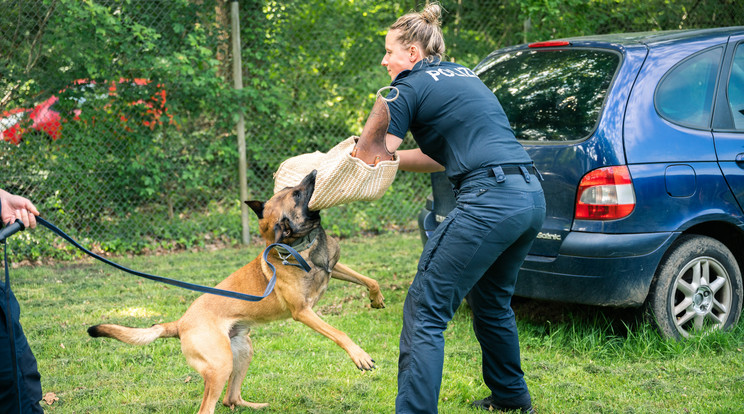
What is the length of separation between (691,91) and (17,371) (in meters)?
4.07

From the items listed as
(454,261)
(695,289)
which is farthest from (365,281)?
(695,289)

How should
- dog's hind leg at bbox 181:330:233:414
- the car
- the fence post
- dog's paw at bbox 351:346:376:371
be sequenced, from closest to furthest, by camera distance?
1. dog's paw at bbox 351:346:376:371
2. dog's hind leg at bbox 181:330:233:414
3. the car
4. the fence post

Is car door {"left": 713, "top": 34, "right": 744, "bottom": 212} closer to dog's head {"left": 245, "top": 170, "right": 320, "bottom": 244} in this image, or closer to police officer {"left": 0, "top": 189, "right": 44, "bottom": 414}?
dog's head {"left": 245, "top": 170, "right": 320, "bottom": 244}

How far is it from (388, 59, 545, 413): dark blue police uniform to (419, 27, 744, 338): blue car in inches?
38.4

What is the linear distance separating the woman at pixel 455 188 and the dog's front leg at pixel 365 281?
883 mm

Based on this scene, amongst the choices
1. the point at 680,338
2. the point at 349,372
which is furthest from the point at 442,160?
the point at 680,338

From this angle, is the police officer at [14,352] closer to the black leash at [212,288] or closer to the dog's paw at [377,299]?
the black leash at [212,288]

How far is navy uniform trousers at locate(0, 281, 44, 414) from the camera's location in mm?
2525

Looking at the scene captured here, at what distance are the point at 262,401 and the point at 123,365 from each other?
1.12 metres

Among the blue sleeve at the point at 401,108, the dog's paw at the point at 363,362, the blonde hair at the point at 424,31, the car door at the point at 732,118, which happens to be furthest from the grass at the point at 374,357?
the blonde hair at the point at 424,31

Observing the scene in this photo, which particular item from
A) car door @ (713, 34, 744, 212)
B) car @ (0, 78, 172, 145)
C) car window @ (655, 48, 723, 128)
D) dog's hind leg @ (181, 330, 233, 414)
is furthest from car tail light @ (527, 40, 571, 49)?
car @ (0, 78, 172, 145)

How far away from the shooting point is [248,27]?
7.74m

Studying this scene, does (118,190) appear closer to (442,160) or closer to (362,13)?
(362,13)

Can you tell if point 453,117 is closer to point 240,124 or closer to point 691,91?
point 691,91
